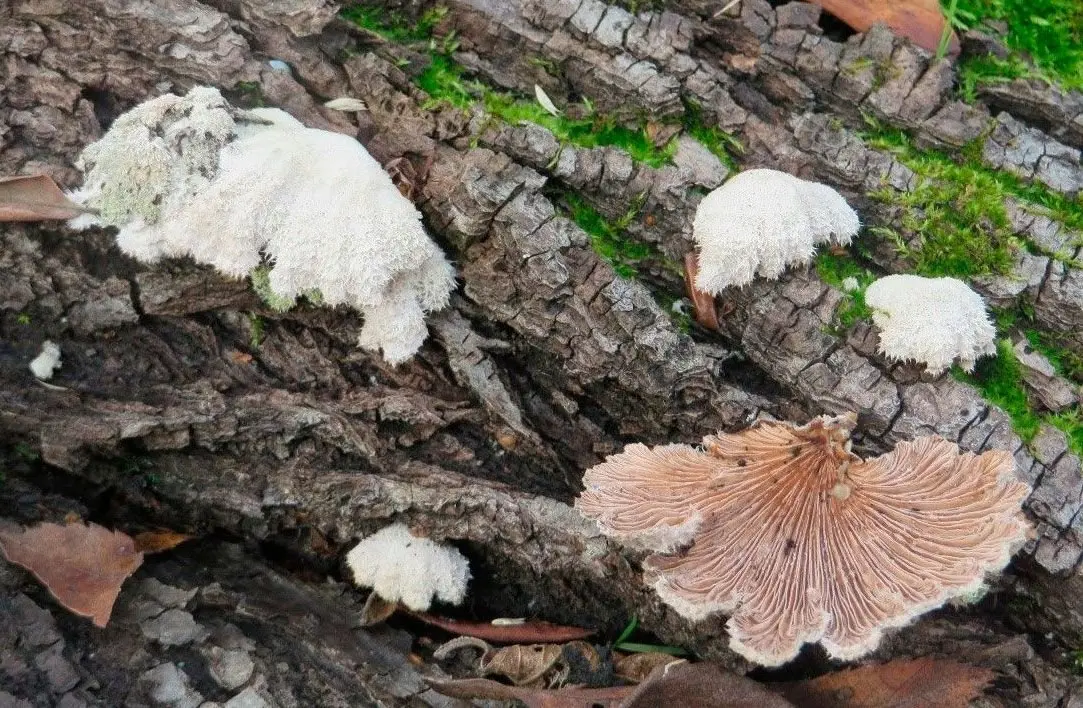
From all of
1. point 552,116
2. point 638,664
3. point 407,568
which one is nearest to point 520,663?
point 638,664

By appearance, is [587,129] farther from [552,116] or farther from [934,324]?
[934,324]

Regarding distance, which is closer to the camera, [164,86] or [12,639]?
[12,639]

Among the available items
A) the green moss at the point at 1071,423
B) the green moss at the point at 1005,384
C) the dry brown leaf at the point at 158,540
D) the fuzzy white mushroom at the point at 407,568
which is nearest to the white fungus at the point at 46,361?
the dry brown leaf at the point at 158,540

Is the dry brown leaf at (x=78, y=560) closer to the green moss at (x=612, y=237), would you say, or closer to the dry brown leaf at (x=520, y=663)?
the dry brown leaf at (x=520, y=663)

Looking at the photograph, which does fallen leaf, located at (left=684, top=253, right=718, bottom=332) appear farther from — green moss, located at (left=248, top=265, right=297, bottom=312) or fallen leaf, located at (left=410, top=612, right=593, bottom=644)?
green moss, located at (left=248, top=265, right=297, bottom=312)

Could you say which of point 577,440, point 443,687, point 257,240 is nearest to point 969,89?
point 577,440

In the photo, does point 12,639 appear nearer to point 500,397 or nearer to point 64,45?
point 500,397

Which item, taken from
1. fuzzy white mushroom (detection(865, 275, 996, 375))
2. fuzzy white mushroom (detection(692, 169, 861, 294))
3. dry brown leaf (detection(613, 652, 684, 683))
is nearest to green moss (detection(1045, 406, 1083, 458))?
fuzzy white mushroom (detection(865, 275, 996, 375))
